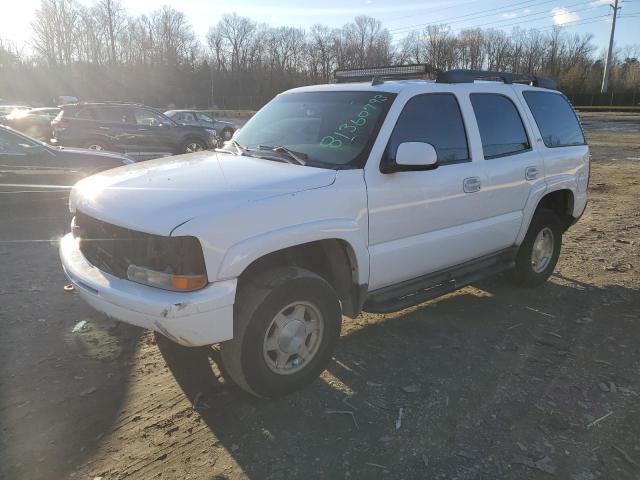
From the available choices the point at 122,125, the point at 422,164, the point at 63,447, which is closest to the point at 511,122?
the point at 422,164

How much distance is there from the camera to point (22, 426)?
2.92 metres

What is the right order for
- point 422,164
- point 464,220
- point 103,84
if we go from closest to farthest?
point 422,164 < point 464,220 < point 103,84

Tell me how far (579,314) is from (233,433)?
134 inches

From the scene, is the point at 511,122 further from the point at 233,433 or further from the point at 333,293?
the point at 233,433

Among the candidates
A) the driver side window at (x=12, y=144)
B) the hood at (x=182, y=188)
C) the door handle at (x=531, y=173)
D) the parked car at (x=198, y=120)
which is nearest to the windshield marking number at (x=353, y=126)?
the hood at (x=182, y=188)

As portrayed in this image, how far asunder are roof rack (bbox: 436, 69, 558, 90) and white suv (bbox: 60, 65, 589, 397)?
0.02 metres

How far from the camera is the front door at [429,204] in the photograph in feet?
11.4

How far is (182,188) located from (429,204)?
1.77 m

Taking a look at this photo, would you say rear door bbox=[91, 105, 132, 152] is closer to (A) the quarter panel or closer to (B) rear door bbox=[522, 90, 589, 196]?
(B) rear door bbox=[522, 90, 589, 196]

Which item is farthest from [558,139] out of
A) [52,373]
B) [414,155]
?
[52,373]

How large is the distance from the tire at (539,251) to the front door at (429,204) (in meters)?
0.87

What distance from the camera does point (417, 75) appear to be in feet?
14.3

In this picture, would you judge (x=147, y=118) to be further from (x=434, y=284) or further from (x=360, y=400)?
(x=360, y=400)

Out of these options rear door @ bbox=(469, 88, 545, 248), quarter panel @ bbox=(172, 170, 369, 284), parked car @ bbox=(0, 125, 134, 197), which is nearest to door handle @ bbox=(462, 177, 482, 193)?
rear door @ bbox=(469, 88, 545, 248)
